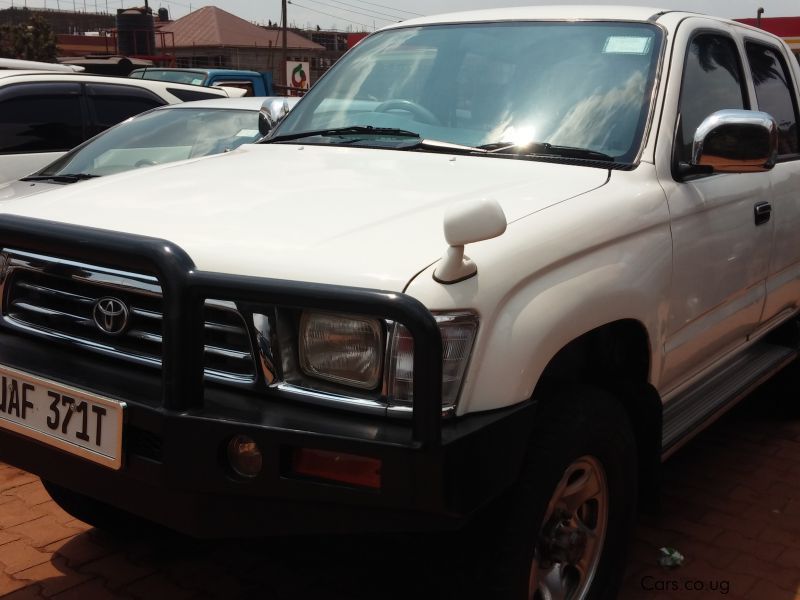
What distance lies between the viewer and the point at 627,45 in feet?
10.6

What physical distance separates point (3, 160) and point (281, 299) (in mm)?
5228

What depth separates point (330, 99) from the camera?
3.78 meters

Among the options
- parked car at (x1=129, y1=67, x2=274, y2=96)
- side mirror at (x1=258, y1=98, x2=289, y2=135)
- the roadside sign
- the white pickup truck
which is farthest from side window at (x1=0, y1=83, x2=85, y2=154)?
the roadside sign

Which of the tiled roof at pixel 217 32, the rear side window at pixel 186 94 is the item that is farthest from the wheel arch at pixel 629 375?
the tiled roof at pixel 217 32

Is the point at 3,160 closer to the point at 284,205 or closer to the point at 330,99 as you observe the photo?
the point at 330,99

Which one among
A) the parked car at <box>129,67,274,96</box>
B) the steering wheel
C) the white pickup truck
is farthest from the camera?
the parked car at <box>129,67,274,96</box>

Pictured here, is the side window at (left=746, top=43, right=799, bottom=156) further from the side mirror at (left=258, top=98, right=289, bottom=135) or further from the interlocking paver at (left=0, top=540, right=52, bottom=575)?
the interlocking paver at (left=0, top=540, right=52, bottom=575)

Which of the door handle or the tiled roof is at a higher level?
the tiled roof

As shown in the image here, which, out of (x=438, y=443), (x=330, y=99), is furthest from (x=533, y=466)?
(x=330, y=99)

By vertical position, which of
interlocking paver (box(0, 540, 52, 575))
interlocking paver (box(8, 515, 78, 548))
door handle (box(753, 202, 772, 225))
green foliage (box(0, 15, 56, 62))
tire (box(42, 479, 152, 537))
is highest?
green foliage (box(0, 15, 56, 62))

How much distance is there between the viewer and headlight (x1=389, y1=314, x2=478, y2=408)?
2.04 meters

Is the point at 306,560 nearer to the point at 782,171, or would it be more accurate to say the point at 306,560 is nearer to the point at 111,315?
the point at 111,315

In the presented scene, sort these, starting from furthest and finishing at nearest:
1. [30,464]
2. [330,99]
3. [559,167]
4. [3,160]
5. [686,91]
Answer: [3,160]
[330,99]
[686,91]
[559,167]
[30,464]

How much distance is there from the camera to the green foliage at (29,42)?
44844mm
